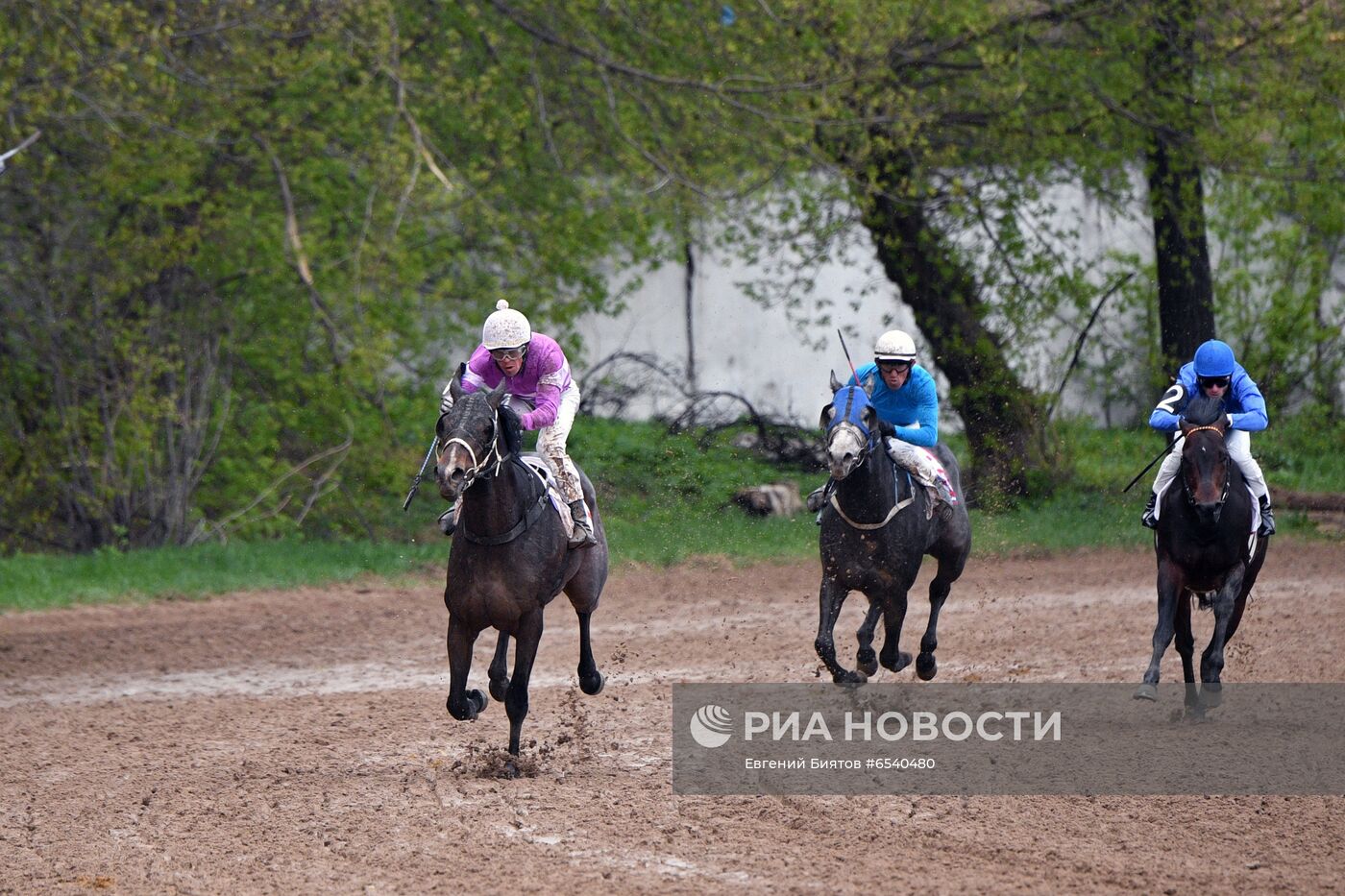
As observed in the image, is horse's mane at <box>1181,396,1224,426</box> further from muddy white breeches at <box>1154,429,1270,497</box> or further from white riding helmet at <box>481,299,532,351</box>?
white riding helmet at <box>481,299,532,351</box>

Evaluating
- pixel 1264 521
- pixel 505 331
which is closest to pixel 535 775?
pixel 505 331

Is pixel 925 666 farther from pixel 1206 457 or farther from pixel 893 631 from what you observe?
pixel 1206 457

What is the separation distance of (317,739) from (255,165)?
11380 mm

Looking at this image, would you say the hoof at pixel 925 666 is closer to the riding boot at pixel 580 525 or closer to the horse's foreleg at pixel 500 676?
Answer: the riding boot at pixel 580 525

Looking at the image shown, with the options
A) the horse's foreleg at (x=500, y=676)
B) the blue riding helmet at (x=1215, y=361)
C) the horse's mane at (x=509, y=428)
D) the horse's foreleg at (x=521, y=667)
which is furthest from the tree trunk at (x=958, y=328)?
the horse's mane at (x=509, y=428)

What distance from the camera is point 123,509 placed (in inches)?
751

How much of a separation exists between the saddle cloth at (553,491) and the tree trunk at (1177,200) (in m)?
12.5

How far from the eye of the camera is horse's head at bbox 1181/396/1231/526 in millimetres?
9359

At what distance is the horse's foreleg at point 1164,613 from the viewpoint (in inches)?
380

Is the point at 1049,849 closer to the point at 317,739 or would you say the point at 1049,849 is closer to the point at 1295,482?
the point at 317,739

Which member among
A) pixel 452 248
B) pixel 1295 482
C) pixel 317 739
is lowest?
pixel 317 739

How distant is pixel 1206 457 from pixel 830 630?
2382 mm

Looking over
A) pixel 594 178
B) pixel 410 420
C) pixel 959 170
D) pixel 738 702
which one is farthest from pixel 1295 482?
pixel 738 702

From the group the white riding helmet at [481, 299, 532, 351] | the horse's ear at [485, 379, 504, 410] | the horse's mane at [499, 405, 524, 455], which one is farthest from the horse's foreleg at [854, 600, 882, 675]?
the horse's ear at [485, 379, 504, 410]
